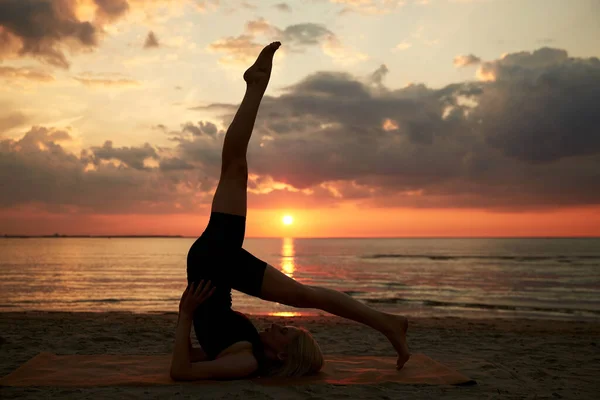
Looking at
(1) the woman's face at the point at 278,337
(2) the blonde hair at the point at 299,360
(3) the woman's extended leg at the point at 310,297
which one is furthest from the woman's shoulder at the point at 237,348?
(3) the woman's extended leg at the point at 310,297

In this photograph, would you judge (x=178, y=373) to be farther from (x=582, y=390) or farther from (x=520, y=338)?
(x=520, y=338)

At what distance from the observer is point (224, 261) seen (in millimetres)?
4242

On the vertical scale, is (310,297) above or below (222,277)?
below

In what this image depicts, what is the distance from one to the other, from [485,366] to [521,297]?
14365 millimetres

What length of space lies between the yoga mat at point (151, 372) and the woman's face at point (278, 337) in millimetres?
253

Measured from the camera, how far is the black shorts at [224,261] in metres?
4.22

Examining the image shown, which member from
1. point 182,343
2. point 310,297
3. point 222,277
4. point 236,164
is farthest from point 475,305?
point 182,343

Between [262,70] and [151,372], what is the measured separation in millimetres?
2900

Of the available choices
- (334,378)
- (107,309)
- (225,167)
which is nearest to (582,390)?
(334,378)

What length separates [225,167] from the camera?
4.33 meters

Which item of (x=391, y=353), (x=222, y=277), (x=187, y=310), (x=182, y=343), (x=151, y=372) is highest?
(x=222, y=277)

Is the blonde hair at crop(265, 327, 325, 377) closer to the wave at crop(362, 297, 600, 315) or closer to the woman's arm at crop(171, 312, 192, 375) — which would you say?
the woman's arm at crop(171, 312, 192, 375)

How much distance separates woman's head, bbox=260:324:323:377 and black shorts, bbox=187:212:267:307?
0.38 m

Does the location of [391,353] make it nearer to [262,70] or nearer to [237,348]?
[237,348]
